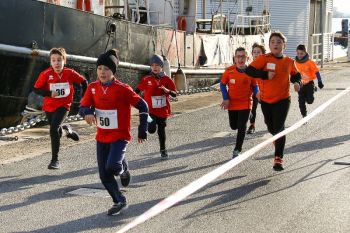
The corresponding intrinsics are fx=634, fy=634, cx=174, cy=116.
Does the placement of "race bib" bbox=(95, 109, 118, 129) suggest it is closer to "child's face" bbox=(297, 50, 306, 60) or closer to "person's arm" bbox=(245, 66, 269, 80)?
"person's arm" bbox=(245, 66, 269, 80)

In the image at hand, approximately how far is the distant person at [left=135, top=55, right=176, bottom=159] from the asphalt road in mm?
430

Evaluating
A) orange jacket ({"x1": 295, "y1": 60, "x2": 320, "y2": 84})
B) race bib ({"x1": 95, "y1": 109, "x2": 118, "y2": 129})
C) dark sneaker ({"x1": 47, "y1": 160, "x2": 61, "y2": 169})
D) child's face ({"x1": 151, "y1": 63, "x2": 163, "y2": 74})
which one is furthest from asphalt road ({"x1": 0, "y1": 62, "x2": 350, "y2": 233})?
orange jacket ({"x1": 295, "y1": 60, "x2": 320, "y2": 84})

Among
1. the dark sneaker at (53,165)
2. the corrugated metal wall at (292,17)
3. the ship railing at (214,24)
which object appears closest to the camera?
the dark sneaker at (53,165)

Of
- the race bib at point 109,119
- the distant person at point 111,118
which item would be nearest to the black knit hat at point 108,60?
the distant person at point 111,118

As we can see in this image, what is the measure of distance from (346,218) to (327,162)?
8.27 ft

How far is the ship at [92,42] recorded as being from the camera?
10414 millimetres

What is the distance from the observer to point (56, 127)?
791 centimetres

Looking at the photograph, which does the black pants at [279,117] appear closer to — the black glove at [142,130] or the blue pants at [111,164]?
the black glove at [142,130]

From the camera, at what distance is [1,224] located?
5.54 m

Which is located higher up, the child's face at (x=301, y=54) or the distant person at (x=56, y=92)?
the child's face at (x=301, y=54)

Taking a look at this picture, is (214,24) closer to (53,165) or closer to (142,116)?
(53,165)

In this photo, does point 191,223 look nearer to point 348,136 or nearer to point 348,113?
point 348,136

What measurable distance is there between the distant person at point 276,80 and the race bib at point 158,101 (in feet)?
4.88

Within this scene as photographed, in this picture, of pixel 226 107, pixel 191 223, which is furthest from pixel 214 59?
pixel 191 223
